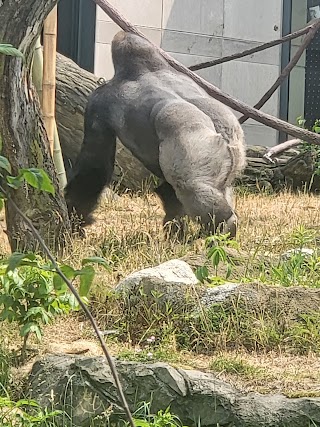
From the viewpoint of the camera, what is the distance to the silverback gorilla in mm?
6324

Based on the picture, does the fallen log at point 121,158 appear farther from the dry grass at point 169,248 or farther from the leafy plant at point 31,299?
the leafy plant at point 31,299

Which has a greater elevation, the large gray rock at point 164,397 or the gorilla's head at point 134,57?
the gorilla's head at point 134,57

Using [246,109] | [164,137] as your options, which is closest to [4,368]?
[164,137]

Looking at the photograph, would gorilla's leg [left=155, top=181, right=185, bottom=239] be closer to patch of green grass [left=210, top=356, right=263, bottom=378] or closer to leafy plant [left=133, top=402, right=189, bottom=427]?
patch of green grass [left=210, top=356, right=263, bottom=378]

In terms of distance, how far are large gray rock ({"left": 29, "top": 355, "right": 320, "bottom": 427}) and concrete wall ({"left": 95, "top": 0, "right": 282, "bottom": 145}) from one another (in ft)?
28.3

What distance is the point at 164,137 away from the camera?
21.2ft

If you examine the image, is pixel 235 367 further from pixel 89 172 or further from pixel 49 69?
pixel 49 69

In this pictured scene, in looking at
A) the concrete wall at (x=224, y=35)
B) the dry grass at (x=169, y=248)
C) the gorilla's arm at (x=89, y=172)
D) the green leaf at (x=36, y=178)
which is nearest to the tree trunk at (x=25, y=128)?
the dry grass at (x=169, y=248)

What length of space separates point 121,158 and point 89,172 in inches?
83.8

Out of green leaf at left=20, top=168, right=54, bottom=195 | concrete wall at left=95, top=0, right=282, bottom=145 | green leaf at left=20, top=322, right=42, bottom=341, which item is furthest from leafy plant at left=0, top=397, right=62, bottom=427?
concrete wall at left=95, top=0, right=282, bottom=145

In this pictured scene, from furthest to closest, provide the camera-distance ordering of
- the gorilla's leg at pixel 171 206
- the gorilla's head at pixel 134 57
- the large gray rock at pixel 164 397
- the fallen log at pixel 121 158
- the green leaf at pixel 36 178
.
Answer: the fallen log at pixel 121 158 → the gorilla's head at pixel 134 57 → the gorilla's leg at pixel 171 206 → the large gray rock at pixel 164 397 → the green leaf at pixel 36 178

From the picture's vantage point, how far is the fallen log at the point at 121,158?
29.5ft

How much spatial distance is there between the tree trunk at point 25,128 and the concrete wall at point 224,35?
253 inches

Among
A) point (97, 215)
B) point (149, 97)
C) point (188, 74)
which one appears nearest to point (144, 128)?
point (149, 97)
